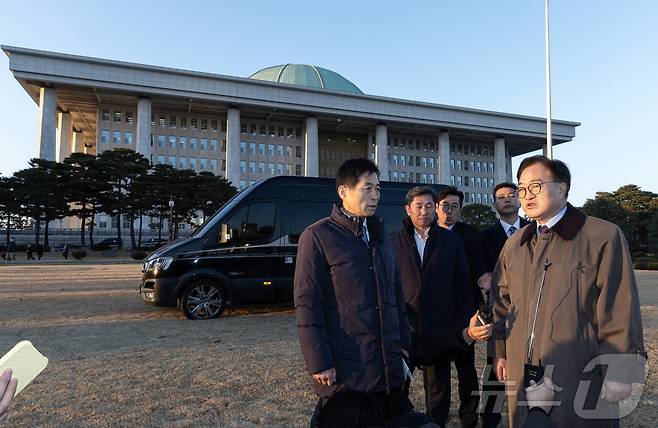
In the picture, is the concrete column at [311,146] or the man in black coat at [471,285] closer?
the man in black coat at [471,285]

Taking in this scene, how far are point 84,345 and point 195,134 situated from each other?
7162cm

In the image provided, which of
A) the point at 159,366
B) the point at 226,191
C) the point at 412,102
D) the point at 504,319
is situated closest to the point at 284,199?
the point at 159,366

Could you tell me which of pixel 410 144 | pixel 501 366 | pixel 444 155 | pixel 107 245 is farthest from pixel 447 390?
pixel 410 144

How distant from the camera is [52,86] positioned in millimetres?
57219

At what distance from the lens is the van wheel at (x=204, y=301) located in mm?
8289

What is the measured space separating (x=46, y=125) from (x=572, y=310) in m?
66.8

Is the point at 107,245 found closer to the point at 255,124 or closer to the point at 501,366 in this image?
the point at 255,124

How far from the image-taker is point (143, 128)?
199 feet

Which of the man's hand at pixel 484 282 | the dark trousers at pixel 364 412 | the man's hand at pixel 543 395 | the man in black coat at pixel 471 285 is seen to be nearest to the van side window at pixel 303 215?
the man in black coat at pixel 471 285

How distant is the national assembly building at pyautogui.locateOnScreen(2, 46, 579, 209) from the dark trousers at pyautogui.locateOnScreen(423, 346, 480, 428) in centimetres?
6345

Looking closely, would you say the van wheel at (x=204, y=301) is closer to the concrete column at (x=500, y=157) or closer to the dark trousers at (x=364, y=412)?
the dark trousers at (x=364, y=412)

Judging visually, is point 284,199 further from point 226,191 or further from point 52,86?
point 52,86

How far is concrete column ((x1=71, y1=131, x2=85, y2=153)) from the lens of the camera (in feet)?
256

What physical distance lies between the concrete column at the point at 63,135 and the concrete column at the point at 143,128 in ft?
46.6
